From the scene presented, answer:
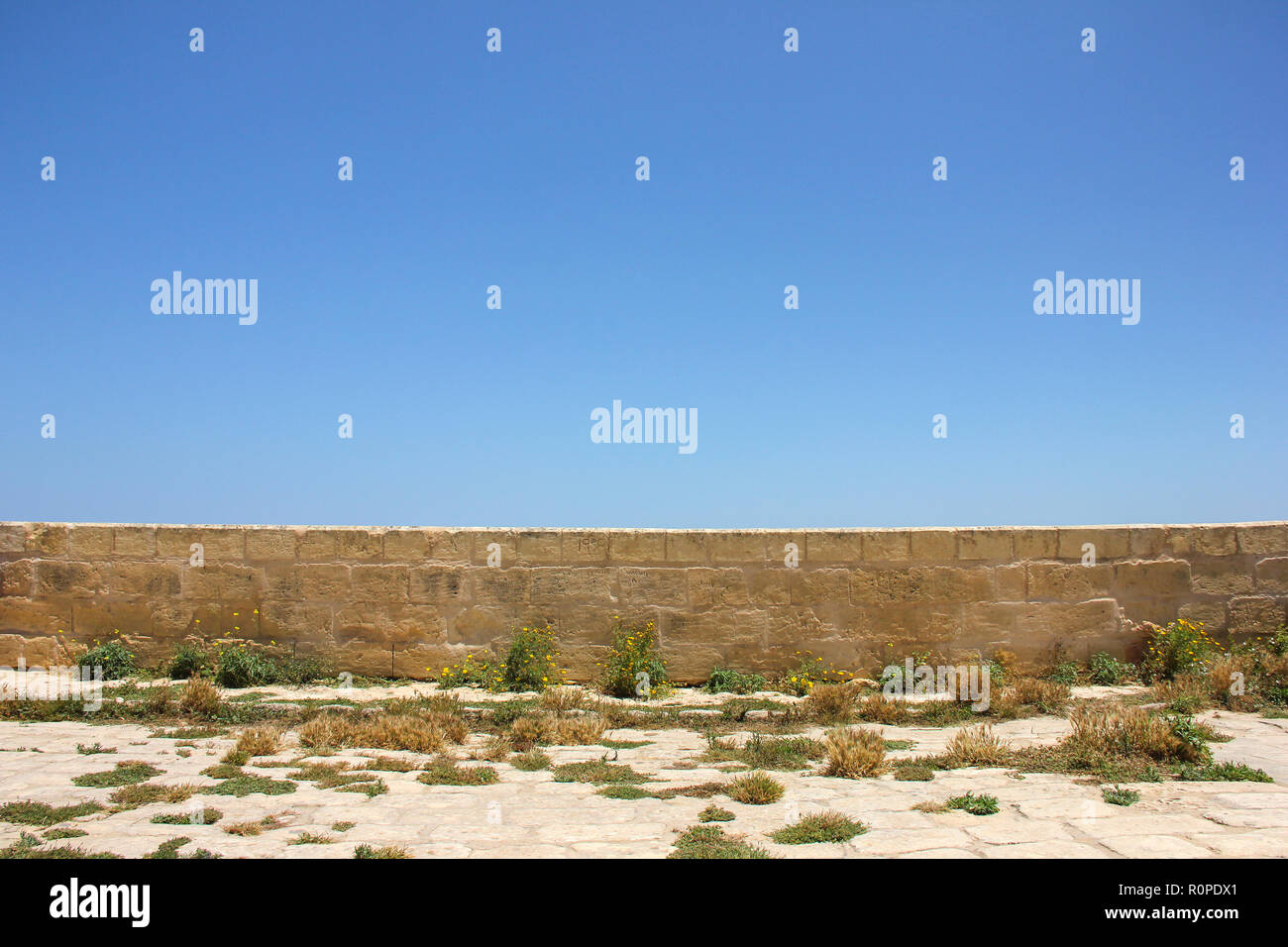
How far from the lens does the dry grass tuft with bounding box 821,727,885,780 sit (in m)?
5.10

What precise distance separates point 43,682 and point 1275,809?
28.6ft

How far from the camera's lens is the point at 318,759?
17.9 ft

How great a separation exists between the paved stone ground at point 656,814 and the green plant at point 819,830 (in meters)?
0.07

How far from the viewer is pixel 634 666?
7.91 metres

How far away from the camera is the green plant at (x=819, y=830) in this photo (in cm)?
388

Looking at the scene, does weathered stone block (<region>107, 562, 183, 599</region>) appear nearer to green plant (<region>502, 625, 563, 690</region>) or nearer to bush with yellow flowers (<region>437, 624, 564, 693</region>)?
bush with yellow flowers (<region>437, 624, 564, 693</region>)

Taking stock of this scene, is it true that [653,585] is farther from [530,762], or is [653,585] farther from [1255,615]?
[1255,615]

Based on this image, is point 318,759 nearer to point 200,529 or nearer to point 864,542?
point 200,529

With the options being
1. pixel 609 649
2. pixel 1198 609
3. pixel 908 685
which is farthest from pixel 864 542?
pixel 1198 609

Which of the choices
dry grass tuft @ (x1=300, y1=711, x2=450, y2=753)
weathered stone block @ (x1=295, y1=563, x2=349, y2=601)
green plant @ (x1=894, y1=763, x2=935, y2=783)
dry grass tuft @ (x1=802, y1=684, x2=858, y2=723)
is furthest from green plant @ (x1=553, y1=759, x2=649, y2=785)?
weathered stone block @ (x1=295, y1=563, x2=349, y2=601)

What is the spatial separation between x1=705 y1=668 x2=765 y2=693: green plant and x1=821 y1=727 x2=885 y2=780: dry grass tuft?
2464mm

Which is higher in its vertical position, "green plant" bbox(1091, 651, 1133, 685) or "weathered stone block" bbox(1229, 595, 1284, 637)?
"weathered stone block" bbox(1229, 595, 1284, 637)

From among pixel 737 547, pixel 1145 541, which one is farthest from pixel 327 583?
pixel 1145 541

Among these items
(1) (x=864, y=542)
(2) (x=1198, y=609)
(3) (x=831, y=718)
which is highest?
(1) (x=864, y=542)
